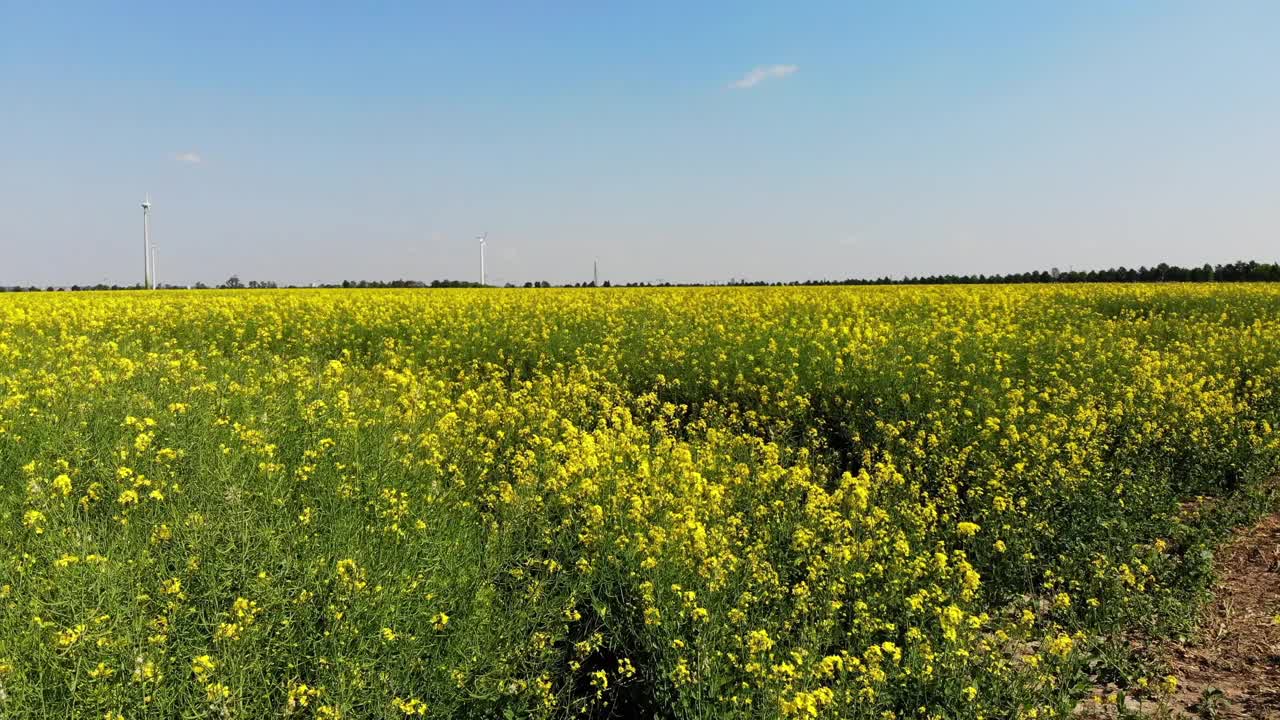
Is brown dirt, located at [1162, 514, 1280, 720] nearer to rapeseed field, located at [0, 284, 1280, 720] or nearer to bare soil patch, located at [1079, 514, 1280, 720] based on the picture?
bare soil patch, located at [1079, 514, 1280, 720]

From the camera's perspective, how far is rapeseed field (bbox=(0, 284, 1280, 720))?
380 cm

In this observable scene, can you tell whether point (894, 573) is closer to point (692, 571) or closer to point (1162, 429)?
point (692, 571)

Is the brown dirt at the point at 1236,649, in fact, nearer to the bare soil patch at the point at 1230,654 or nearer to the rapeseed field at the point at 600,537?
the bare soil patch at the point at 1230,654

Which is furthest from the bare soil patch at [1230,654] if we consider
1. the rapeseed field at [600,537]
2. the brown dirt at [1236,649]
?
the rapeseed field at [600,537]

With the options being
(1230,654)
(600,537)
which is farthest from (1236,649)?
(600,537)

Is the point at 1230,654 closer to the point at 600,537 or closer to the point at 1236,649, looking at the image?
the point at 1236,649

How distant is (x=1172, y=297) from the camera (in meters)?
24.1

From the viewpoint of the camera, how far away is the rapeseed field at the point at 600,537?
3.80 metres

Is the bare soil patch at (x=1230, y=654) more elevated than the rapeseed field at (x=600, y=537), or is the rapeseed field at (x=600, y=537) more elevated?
the rapeseed field at (x=600, y=537)

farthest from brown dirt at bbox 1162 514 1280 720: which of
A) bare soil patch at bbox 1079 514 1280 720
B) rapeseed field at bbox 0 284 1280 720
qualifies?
rapeseed field at bbox 0 284 1280 720

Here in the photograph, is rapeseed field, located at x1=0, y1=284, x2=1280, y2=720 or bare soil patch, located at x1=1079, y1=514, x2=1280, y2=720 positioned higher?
rapeseed field, located at x1=0, y1=284, x2=1280, y2=720

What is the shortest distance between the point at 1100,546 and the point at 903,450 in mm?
2517

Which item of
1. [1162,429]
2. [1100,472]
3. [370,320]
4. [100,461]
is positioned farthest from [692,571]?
[370,320]

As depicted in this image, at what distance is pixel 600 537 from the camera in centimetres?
529
